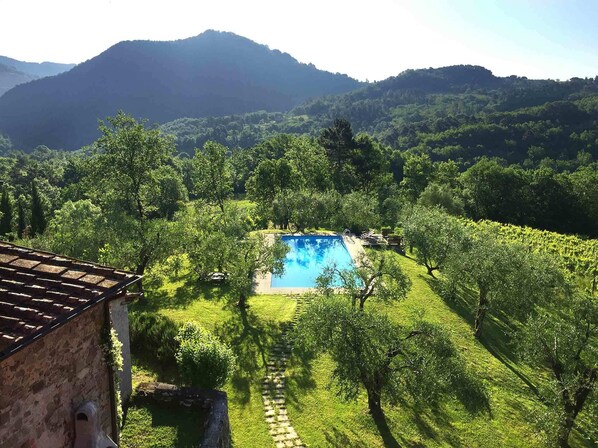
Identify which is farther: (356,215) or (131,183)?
(356,215)

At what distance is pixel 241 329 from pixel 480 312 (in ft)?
46.0

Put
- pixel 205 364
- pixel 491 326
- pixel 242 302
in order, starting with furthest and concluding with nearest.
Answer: pixel 491 326, pixel 242 302, pixel 205 364

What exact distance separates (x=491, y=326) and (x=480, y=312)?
3.49 metres

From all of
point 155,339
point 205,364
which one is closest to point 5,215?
point 155,339

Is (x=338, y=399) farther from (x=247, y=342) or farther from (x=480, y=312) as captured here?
(x=480, y=312)

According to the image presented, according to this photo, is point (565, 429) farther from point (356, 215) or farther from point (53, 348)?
point (356, 215)

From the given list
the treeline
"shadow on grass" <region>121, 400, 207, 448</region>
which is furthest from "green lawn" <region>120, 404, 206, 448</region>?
the treeline

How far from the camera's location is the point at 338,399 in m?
16.9

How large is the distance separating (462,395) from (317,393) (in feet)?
19.3

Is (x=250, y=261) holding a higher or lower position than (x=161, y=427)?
higher

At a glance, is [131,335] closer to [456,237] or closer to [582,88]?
[456,237]

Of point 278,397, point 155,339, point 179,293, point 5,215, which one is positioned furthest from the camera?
point 5,215

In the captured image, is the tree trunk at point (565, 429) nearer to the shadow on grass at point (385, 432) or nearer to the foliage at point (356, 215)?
the shadow on grass at point (385, 432)

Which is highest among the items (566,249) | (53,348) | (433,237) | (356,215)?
(53,348)
